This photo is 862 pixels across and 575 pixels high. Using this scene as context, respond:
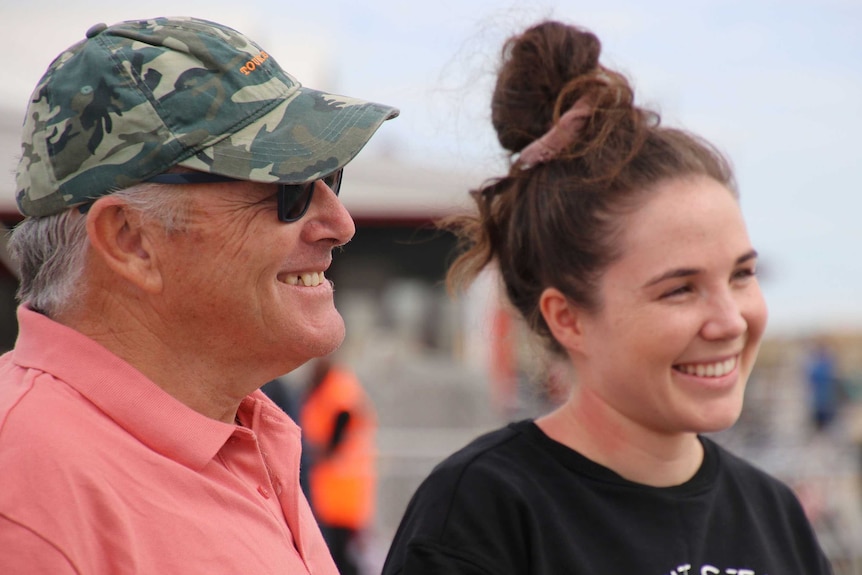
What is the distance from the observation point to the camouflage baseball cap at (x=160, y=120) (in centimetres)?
154

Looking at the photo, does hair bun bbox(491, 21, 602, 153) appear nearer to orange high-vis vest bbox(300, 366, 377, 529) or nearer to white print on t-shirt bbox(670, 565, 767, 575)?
white print on t-shirt bbox(670, 565, 767, 575)

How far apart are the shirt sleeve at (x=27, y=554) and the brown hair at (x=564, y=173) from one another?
1347 mm

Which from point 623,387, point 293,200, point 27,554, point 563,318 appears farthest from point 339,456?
point 27,554

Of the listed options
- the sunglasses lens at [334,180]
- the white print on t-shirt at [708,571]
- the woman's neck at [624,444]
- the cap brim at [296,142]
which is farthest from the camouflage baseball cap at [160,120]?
the white print on t-shirt at [708,571]

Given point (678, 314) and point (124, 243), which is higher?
point (124, 243)

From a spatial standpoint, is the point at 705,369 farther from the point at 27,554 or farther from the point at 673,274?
the point at 27,554

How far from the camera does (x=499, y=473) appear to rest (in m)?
2.13

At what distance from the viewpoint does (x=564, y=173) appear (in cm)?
242

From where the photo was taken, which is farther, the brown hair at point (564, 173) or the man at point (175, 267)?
the brown hair at point (564, 173)

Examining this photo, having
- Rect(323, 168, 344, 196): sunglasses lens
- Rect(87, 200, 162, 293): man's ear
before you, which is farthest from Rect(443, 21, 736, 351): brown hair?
Rect(87, 200, 162, 293): man's ear

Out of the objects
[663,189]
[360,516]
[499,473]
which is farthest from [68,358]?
[360,516]

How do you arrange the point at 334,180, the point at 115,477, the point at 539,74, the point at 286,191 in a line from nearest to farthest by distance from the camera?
the point at 115,477 → the point at 286,191 → the point at 334,180 → the point at 539,74

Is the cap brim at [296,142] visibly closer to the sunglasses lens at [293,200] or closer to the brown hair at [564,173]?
the sunglasses lens at [293,200]

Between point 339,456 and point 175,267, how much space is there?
499cm
